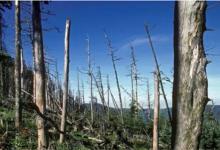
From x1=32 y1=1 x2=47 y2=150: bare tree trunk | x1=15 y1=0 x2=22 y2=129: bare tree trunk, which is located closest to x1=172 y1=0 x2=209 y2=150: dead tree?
x1=32 y1=1 x2=47 y2=150: bare tree trunk

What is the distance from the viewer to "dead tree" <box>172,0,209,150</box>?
5543mm

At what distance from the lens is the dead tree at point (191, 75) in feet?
18.2

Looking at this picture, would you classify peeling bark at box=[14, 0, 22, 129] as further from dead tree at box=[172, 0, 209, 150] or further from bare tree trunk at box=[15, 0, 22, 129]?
dead tree at box=[172, 0, 209, 150]

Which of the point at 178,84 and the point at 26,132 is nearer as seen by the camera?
the point at 178,84

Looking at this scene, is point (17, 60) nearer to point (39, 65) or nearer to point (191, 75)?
point (39, 65)

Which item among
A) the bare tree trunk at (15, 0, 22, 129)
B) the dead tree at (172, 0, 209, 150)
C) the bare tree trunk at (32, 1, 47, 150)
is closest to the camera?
the dead tree at (172, 0, 209, 150)

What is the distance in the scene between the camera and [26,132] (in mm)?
18703

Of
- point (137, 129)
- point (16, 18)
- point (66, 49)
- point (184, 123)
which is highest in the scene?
point (16, 18)

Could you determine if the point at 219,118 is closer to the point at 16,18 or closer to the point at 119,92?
the point at 119,92

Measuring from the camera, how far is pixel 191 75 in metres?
5.56

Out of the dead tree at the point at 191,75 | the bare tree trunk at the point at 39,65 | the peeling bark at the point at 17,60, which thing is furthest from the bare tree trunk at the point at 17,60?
the dead tree at the point at 191,75

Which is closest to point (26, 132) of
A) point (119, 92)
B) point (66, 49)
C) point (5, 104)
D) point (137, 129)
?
point (66, 49)

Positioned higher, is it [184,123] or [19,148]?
[184,123]

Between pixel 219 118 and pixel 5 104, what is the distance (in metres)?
23.0
